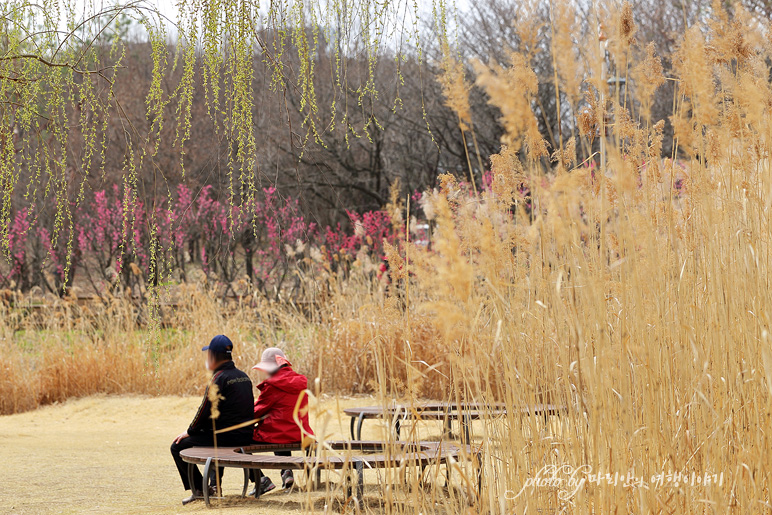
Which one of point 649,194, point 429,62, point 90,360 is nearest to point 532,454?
point 649,194

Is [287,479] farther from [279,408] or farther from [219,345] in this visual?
[219,345]

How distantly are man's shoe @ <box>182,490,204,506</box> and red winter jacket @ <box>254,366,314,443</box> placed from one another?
396mm

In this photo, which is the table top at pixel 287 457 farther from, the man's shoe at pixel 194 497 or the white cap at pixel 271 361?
the white cap at pixel 271 361

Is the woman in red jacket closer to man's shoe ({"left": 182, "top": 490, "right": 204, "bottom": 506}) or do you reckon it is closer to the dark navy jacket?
the dark navy jacket

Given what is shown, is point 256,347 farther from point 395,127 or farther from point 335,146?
point 395,127

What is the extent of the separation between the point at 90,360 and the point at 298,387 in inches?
188

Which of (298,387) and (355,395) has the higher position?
(298,387)

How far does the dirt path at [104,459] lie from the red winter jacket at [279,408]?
0.24m

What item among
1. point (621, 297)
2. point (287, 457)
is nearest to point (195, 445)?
point (287, 457)

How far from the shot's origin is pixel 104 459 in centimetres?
556

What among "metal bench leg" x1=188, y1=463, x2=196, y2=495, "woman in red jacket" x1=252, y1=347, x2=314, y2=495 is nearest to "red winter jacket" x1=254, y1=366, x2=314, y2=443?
"woman in red jacket" x1=252, y1=347, x2=314, y2=495

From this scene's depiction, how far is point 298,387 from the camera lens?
438 cm

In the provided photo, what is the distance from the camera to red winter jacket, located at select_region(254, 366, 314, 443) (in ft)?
14.2

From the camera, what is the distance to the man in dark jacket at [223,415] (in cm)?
424
